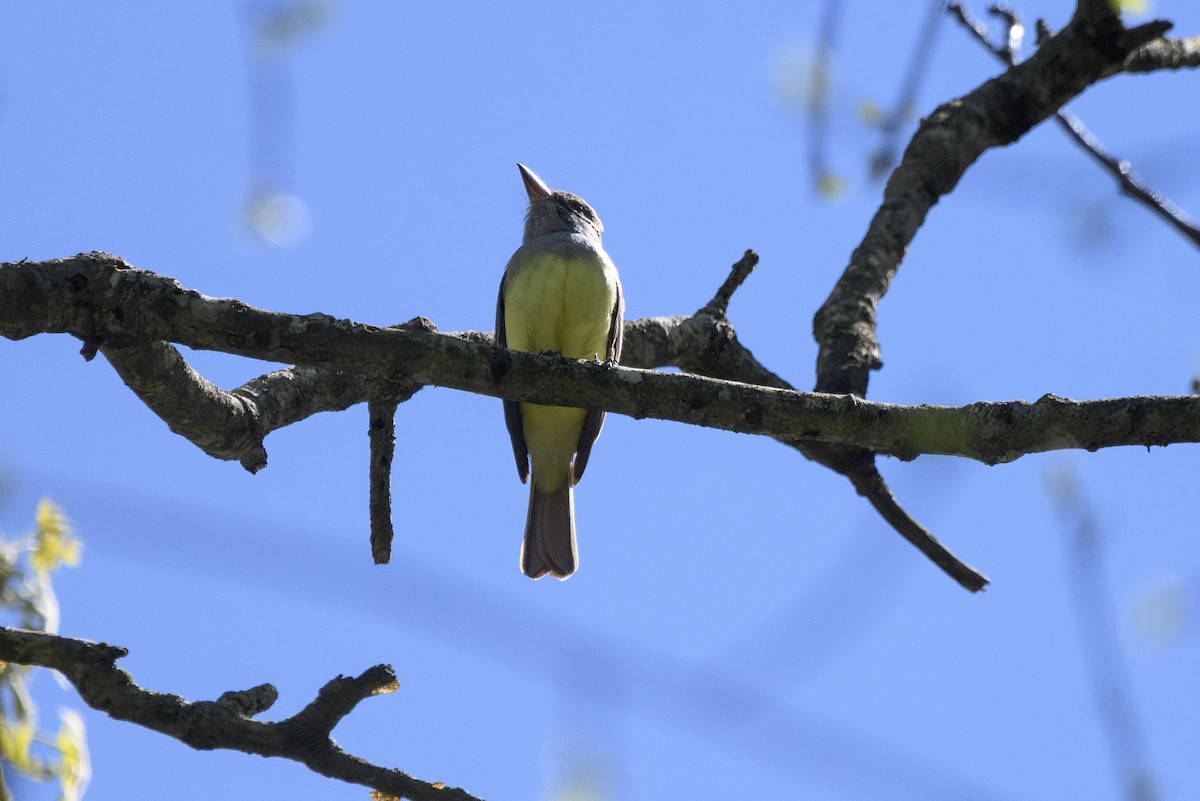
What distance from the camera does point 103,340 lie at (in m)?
3.57

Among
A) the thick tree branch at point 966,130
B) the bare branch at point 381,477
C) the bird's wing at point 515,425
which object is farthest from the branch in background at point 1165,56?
the bare branch at point 381,477

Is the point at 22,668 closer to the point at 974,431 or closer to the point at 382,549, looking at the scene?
the point at 382,549

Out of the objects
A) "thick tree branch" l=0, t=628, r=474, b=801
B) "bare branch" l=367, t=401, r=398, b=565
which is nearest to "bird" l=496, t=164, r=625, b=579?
"bare branch" l=367, t=401, r=398, b=565

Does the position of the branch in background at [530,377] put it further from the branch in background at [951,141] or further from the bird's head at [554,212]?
the bird's head at [554,212]

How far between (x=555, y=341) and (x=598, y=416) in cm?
68

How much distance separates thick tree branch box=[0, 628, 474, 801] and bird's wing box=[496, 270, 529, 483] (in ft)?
12.5

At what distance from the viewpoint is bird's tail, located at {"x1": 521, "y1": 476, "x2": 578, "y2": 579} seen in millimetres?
6945

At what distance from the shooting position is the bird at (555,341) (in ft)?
21.2

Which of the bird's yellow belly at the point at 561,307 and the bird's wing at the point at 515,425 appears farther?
the bird's wing at the point at 515,425

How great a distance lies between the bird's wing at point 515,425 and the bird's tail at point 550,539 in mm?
214

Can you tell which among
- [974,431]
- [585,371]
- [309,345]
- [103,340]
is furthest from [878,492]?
[103,340]

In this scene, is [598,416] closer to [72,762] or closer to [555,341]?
[555,341]

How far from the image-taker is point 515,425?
716cm

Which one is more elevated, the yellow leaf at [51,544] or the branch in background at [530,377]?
the branch in background at [530,377]
